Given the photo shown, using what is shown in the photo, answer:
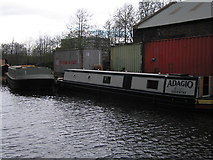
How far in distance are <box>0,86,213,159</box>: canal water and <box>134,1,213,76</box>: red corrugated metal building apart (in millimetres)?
3923

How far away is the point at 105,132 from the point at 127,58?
10.7 meters

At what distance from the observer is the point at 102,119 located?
9.15m

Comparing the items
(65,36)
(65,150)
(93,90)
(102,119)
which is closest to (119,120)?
(102,119)

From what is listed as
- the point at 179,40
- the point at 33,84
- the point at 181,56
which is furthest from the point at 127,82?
the point at 33,84

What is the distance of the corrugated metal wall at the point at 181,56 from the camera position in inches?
501

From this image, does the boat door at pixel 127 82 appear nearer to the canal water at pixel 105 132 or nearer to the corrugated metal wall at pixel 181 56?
the canal water at pixel 105 132

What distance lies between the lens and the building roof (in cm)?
1859

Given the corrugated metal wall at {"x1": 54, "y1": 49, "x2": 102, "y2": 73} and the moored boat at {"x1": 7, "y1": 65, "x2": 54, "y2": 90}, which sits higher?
the corrugated metal wall at {"x1": 54, "y1": 49, "x2": 102, "y2": 73}

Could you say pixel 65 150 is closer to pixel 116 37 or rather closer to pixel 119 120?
pixel 119 120

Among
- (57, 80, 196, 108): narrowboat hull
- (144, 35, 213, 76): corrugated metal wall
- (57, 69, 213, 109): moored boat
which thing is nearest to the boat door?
(57, 69, 213, 109): moored boat

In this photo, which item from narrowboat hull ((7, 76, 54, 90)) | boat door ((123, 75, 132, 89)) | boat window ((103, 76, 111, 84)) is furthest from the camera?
narrowboat hull ((7, 76, 54, 90))

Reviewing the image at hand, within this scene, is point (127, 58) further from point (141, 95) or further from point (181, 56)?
point (141, 95)

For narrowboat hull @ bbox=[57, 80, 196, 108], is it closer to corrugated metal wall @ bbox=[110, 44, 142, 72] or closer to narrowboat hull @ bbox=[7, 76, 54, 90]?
narrowboat hull @ bbox=[7, 76, 54, 90]

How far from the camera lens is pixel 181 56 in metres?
13.9
